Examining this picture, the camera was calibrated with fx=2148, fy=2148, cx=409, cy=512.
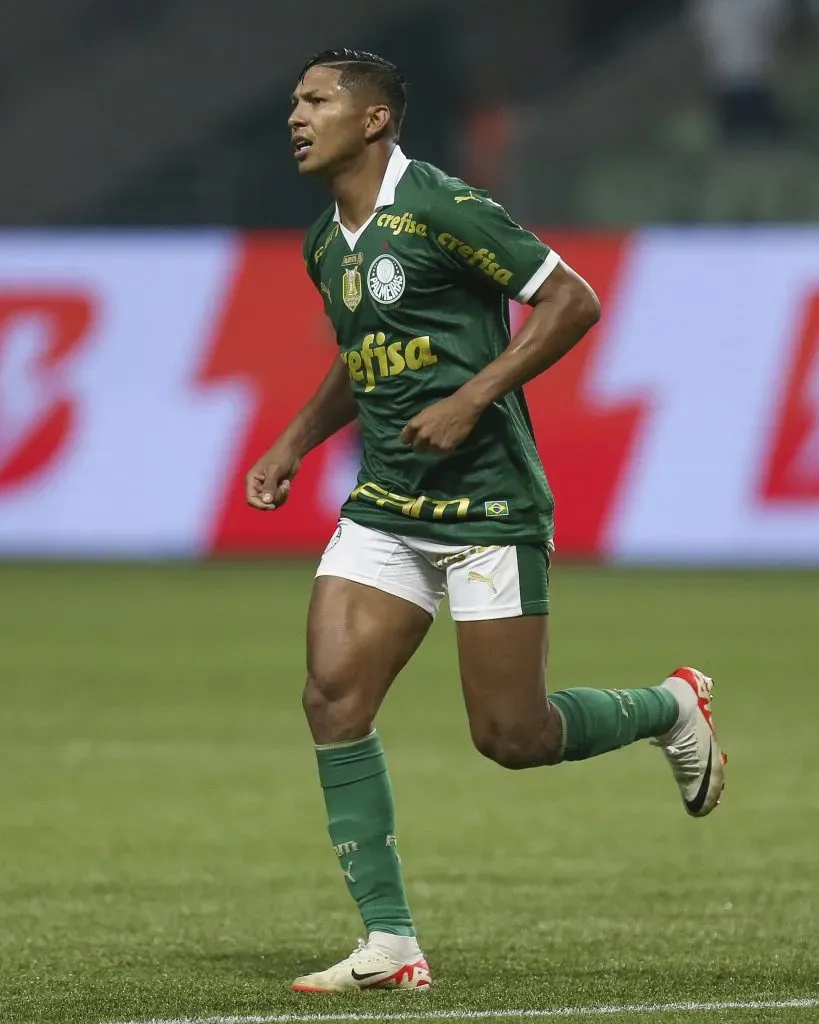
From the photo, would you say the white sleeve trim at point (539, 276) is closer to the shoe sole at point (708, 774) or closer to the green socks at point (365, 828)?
the green socks at point (365, 828)

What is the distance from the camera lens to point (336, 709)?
5.11m

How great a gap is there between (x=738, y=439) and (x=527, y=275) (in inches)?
458

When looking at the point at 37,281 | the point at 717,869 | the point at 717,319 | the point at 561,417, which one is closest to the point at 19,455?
the point at 37,281

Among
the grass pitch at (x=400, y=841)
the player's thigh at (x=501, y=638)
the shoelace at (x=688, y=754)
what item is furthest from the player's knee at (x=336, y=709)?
the shoelace at (x=688, y=754)

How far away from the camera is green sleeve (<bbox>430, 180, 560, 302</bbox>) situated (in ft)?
16.3

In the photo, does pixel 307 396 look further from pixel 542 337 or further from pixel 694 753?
pixel 542 337

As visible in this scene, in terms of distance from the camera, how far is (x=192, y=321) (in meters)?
17.0

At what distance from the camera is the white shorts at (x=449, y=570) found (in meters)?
5.13

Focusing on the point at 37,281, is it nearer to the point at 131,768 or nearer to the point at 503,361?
the point at 131,768

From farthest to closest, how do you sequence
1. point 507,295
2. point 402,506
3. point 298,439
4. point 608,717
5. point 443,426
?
point 298,439, point 608,717, point 402,506, point 507,295, point 443,426

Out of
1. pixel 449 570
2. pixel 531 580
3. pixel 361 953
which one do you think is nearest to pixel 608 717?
pixel 531 580

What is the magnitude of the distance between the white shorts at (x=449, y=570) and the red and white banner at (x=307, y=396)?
11254mm

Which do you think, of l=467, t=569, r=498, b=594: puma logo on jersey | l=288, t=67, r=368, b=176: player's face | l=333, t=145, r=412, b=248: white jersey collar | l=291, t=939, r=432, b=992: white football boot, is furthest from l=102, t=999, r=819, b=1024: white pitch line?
l=288, t=67, r=368, b=176: player's face

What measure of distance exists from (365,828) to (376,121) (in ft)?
5.59
